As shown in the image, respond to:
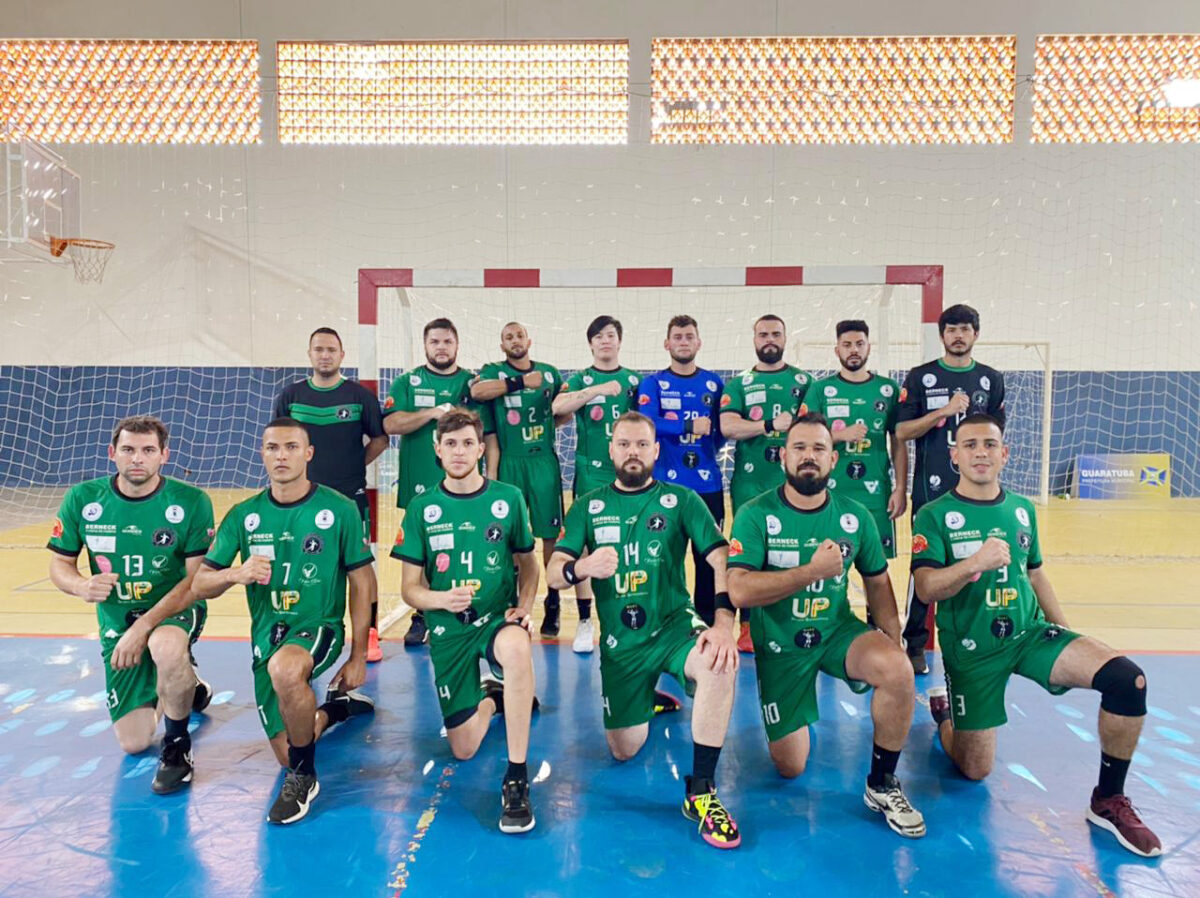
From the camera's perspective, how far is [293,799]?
3.64 meters

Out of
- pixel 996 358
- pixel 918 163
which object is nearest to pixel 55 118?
pixel 918 163

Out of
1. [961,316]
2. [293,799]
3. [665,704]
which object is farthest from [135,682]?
[961,316]

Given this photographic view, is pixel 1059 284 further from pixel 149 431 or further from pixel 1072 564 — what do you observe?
pixel 149 431

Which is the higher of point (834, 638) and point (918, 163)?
point (918, 163)

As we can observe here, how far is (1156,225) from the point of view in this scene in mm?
13930

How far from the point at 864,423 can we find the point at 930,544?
1.76 metres

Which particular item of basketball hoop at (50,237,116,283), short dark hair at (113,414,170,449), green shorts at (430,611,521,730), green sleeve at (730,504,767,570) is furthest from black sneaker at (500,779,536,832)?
basketball hoop at (50,237,116,283)

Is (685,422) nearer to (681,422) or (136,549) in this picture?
(681,422)

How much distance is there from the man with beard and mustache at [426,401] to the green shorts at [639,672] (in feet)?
7.80

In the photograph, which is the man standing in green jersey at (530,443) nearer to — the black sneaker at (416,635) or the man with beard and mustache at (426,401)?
the man with beard and mustache at (426,401)

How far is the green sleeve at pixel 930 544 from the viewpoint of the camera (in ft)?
12.8

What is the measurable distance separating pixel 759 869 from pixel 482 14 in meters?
14.1

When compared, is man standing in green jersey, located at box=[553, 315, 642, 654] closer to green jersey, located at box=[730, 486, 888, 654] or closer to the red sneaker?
the red sneaker

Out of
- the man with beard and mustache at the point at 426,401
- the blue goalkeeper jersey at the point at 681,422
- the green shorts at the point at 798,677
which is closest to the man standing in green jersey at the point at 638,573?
the green shorts at the point at 798,677
